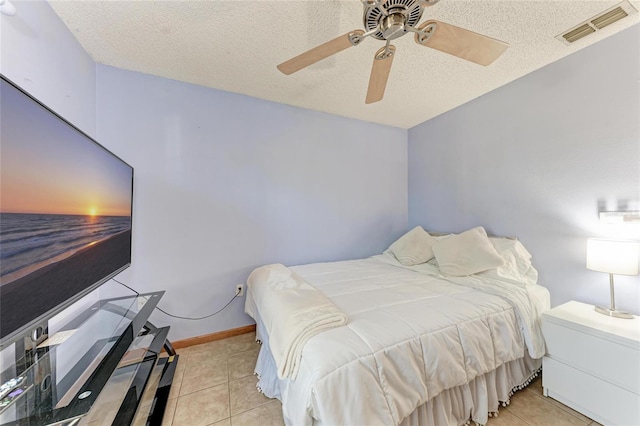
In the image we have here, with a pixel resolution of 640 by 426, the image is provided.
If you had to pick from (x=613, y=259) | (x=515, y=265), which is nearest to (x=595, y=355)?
(x=613, y=259)

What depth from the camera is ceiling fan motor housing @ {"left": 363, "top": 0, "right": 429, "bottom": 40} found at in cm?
105

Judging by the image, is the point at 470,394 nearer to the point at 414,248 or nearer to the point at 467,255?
the point at 467,255

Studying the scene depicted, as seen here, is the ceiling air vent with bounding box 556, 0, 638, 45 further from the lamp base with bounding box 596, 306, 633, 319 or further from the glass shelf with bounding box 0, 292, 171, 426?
the glass shelf with bounding box 0, 292, 171, 426

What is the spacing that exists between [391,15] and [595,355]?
2219 millimetres

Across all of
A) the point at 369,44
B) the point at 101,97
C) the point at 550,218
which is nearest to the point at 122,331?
the point at 101,97

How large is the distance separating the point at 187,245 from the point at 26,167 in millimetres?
1502

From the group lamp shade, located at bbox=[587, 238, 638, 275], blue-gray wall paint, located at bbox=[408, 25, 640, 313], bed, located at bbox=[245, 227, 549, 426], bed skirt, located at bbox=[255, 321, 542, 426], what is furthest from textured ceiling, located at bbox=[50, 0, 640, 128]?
bed skirt, located at bbox=[255, 321, 542, 426]

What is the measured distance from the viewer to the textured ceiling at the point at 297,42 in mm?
1426

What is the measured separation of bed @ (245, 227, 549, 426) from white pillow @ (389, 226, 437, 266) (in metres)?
0.39

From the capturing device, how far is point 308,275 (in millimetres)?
2156

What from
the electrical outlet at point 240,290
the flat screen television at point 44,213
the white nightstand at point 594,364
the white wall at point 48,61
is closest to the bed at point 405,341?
the white nightstand at point 594,364

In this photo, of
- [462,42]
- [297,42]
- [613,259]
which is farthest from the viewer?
[297,42]

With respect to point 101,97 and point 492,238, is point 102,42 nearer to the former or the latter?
point 101,97

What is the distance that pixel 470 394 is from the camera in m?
A: 1.35
